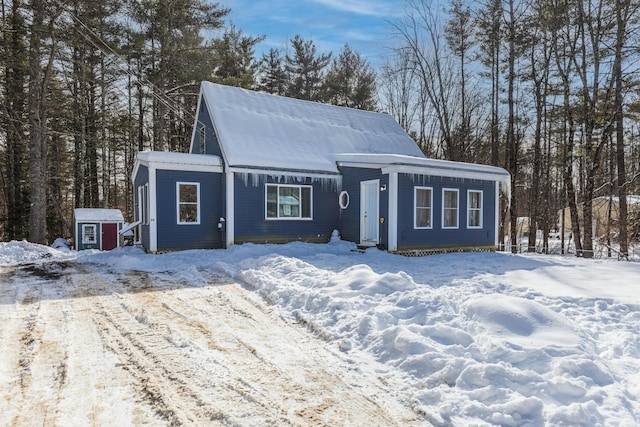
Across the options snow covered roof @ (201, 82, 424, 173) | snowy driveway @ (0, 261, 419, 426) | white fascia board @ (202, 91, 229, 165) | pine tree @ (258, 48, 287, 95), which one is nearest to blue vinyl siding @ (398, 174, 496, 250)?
snow covered roof @ (201, 82, 424, 173)

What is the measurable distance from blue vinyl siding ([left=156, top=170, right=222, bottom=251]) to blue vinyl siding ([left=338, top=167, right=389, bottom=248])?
3.83 metres

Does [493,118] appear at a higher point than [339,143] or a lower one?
higher

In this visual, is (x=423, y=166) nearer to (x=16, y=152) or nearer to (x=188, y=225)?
(x=188, y=225)

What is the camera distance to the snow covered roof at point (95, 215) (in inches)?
664

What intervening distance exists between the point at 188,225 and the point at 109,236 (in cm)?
914

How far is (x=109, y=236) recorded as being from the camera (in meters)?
17.5

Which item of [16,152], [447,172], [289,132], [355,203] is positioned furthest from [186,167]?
[16,152]

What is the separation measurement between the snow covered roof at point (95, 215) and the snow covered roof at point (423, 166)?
1150 centimetres

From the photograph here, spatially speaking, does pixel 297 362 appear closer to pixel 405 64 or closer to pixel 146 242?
pixel 146 242

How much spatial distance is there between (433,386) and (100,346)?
3.17 metres

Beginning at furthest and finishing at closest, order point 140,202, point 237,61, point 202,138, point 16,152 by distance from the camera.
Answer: point 237,61 → point 16,152 → point 202,138 → point 140,202

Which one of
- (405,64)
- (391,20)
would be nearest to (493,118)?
(405,64)

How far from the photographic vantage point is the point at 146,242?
424 inches

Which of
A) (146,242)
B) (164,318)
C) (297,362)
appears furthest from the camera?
(146,242)
